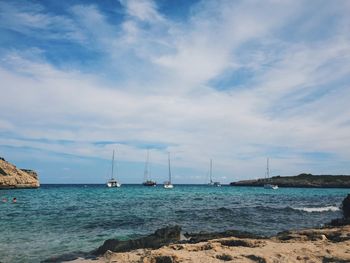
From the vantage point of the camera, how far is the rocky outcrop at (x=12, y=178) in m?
113

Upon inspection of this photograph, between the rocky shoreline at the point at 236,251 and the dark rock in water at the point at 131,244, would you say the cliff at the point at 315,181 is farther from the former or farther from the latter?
the dark rock in water at the point at 131,244

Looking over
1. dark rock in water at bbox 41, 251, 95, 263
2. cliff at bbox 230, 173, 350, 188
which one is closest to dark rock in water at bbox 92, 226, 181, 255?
dark rock in water at bbox 41, 251, 95, 263

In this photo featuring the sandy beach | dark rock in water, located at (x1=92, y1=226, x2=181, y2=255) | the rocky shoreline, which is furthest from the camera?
dark rock in water, located at (x1=92, y1=226, x2=181, y2=255)

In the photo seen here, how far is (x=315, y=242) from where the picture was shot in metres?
13.7

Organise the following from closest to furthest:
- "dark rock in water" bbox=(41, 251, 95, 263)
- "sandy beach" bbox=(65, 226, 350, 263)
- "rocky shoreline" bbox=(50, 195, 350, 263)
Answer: "sandy beach" bbox=(65, 226, 350, 263)
"rocky shoreline" bbox=(50, 195, 350, 263)
"dark rock in water" bbox=(41, 251, 95, 263)

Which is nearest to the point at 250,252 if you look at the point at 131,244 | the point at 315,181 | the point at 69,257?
the point at 131,244

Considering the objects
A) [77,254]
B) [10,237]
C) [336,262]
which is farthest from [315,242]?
[10,237]

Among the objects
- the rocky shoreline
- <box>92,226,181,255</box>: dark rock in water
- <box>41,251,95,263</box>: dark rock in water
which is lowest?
<box>41,251,95,263</box>: dark rock in water

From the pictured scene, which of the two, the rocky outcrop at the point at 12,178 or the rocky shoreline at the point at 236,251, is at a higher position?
the rocky outcrop at the point at 12,178

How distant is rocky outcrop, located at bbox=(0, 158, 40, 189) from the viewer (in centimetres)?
11337

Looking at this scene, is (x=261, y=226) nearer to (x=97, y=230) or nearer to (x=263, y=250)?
(x=97, y=230)

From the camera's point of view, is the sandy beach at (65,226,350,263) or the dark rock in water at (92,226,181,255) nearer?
the sandy beach at (65,226,350,263)

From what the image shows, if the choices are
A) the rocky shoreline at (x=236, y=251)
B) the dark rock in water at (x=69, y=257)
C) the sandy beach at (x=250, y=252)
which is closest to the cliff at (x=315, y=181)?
the rocky shoreline at (x=236, y=251)

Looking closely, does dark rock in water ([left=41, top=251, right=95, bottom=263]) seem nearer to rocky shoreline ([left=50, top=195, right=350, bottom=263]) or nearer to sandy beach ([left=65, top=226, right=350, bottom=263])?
rocky shoreline ([left=50, top=195, right=350, bottom=263])
